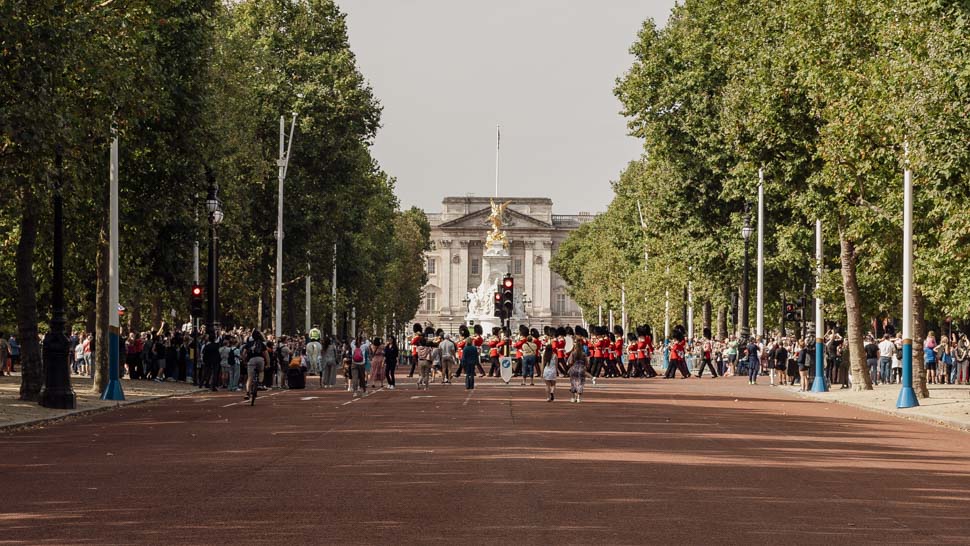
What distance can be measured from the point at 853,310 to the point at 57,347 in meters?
24.1

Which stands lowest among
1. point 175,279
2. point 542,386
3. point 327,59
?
point 542,386

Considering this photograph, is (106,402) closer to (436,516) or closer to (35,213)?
(35,213)

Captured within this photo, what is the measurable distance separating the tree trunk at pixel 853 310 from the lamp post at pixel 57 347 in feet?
75.7

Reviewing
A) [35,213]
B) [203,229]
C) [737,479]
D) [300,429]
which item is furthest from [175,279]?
[737,479]

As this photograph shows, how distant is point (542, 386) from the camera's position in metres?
52.8

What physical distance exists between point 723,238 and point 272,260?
19.9 m

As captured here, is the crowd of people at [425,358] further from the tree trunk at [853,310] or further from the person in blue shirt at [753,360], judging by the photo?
the tree trunk at [853,310]

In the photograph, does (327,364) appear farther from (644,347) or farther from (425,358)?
(644,347)

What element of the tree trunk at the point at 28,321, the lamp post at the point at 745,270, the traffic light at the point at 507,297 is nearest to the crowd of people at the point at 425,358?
the traffic light at the point at 507,297

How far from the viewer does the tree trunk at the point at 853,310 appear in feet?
157

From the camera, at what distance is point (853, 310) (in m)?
47.8

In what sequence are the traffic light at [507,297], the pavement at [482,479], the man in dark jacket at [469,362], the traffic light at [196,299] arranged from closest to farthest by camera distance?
1. the pavement at [482,479]
2. the traffic light at [196,299]
3. the man in dark jacket at [469,362]
4. the traffic light at [507,297]

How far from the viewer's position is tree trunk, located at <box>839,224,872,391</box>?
47.7m

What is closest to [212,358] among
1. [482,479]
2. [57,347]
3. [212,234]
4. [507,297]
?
[212,234]
